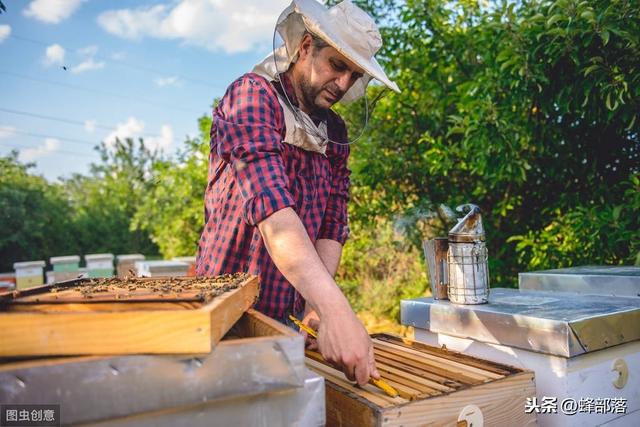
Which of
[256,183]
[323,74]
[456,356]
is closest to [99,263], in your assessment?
[323,74]

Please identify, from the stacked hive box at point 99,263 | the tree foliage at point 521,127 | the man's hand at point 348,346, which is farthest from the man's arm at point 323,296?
the stacked hive box at point 99,263

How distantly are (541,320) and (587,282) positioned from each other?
75cm

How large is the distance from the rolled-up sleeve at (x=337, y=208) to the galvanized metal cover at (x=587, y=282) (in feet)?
2.96

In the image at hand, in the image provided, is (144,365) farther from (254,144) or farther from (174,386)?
(254,144)

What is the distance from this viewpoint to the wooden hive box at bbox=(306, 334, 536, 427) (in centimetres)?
101

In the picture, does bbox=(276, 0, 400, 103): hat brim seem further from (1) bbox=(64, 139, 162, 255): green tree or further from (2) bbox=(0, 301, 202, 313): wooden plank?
(1) bbox=(64, 139, 162, 255): green tree

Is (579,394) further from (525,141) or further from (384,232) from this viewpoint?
(384,232)

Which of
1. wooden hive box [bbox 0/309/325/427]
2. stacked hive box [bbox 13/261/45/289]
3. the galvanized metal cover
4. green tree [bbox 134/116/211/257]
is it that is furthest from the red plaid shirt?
stacked hive box [bbox 13/261/45/289]

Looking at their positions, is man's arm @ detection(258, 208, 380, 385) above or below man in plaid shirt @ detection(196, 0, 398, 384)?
below

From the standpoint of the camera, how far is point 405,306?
1872 mm

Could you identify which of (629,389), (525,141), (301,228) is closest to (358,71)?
(301,228)

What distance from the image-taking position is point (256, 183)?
1.28 metres

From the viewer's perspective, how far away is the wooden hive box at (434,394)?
3.30 feet

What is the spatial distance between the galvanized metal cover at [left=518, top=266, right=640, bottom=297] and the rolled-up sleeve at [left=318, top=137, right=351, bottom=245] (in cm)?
90
